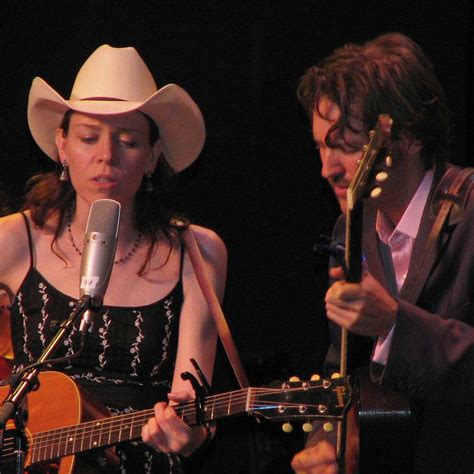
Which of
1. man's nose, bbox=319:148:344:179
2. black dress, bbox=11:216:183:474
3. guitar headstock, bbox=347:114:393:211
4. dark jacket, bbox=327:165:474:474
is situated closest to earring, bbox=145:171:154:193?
black dress, bbox=11:216:183:474

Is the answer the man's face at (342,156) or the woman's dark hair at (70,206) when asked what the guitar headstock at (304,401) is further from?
the woman's dark hair at (70,206)

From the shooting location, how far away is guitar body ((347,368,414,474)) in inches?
116

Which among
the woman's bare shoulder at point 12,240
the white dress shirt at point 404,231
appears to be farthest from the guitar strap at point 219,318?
the white dress shirt at point 404,231

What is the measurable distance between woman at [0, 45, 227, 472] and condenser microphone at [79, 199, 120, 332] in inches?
36.3

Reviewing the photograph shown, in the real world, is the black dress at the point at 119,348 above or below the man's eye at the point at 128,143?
below

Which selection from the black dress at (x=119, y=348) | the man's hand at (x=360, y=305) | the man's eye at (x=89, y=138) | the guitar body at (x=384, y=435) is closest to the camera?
the man's hand at (x=360, y=305)

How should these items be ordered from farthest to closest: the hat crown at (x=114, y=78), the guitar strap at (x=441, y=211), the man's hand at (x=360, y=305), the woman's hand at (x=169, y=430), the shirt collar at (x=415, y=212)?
the hat crown at (x=114, y=78) < the woman's hand at (x=169, y=430) < the shirt collar at (x=415, y=212) < the guitar strap at (x=441, y=211) < the man's hand at (x=360, y=305)

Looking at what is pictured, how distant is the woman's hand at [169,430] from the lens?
336cm

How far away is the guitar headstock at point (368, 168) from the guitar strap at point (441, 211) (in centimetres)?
26

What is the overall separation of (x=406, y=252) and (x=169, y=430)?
34.8 inches

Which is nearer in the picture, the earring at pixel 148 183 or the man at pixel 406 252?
the man at pixel 406 252

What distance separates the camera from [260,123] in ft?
14.6

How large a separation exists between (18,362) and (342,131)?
144 centimetres

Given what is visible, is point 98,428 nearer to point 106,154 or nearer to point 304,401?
point 304,401
